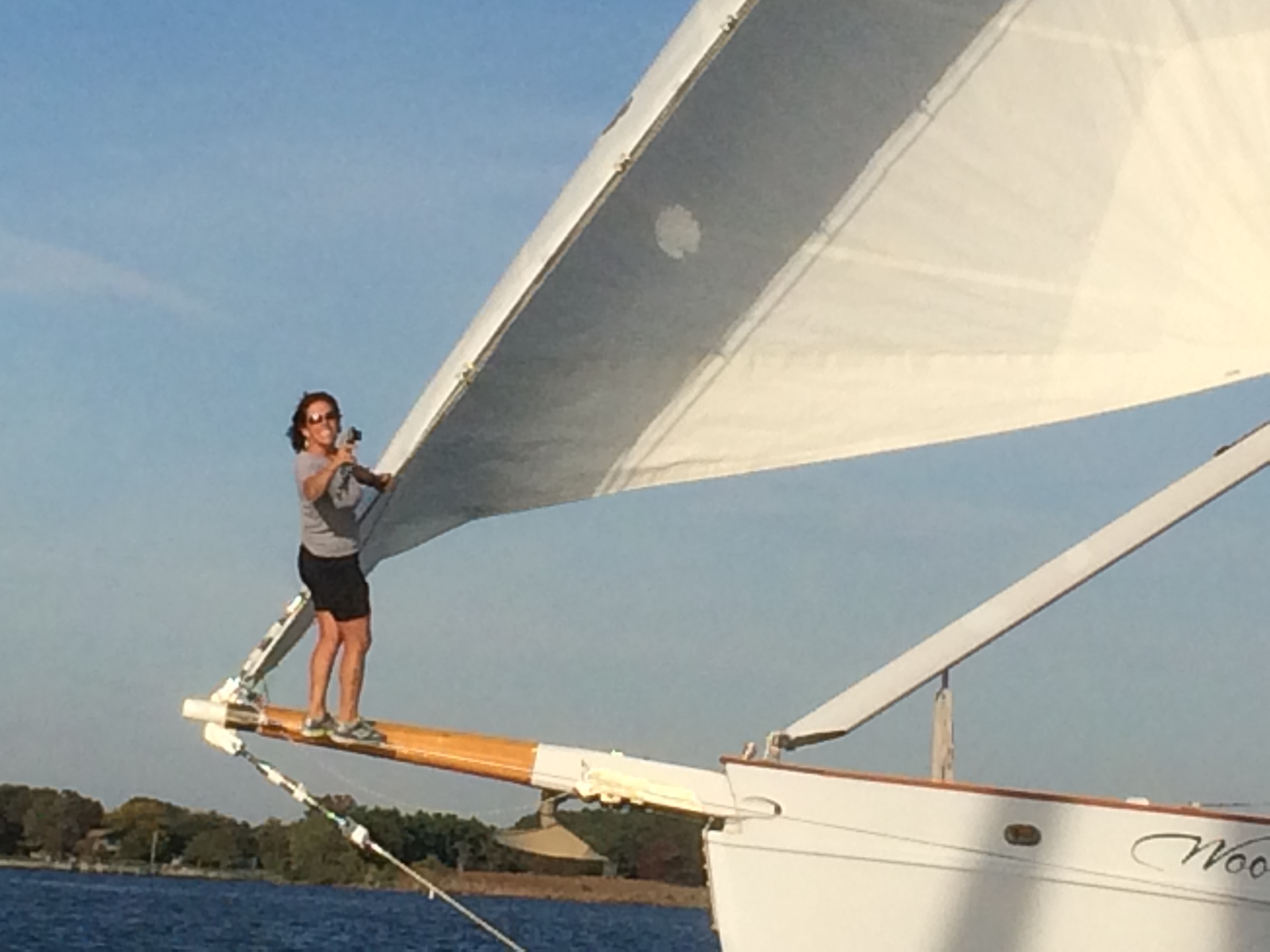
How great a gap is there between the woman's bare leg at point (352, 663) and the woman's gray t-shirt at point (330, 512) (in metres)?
0.34

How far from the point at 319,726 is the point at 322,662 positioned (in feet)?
1.16

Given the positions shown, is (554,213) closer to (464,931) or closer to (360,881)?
(464,931)

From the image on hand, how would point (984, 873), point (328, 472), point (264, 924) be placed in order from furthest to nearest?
point (264, 924) < point (328, 472) < point (984, 873)

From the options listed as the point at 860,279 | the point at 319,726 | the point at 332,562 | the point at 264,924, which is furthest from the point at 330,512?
the point at 264,924

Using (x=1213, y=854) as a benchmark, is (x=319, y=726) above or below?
above

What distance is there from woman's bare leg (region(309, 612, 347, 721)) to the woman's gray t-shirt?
306mm

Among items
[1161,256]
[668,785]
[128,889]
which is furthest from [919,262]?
[128,889]

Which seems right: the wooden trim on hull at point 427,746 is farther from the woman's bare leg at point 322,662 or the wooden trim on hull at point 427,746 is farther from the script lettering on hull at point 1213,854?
the script lettering on hull at point 1213,854

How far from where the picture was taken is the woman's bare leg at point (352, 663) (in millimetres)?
9859

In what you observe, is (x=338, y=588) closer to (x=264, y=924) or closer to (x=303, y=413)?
(x=303, y=413)

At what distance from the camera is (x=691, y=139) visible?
10.5 m

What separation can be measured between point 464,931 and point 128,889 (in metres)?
38.4

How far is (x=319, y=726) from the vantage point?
400 inches

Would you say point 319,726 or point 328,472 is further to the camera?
point 319,726
